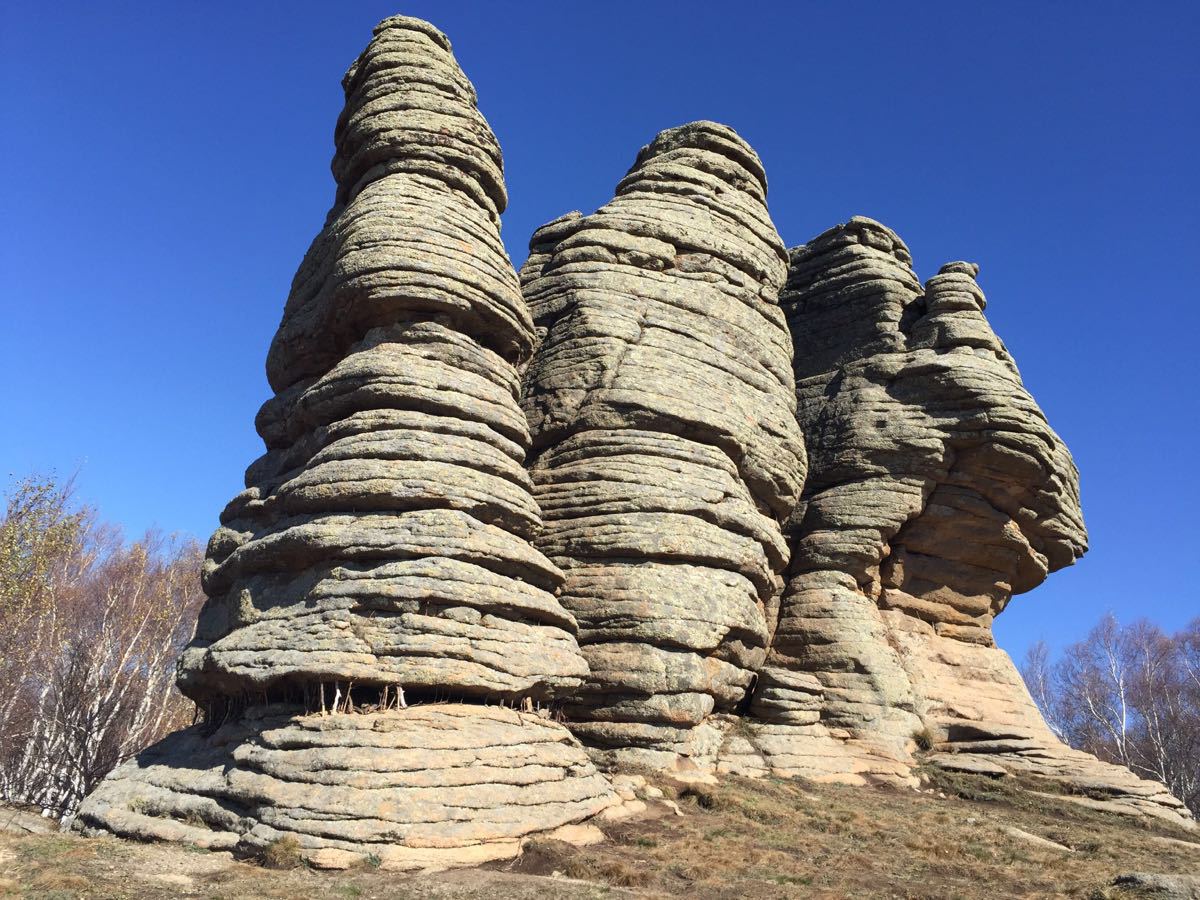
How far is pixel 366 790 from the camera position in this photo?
11.1 metres

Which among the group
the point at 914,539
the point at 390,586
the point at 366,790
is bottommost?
the point at 366,790

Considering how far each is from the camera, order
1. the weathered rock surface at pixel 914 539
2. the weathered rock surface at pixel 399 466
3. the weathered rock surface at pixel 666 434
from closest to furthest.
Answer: the weathered rock surface at pixel 399 466 < the weathered rock surface at pixel 666 434 < the weathered rock surface at pixel 914 539

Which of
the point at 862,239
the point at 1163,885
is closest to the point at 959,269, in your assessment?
the point at 862,239

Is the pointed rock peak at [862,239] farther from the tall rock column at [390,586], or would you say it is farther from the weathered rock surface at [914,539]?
the tall rock column at [390,586]

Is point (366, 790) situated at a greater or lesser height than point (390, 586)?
lesser

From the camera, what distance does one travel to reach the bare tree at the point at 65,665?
25578 mm

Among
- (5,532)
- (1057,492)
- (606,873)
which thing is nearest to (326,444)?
(606,873)

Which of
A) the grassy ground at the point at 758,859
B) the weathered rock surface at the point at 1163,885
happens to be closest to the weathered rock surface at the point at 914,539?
the grassy ground at the point at 758,859

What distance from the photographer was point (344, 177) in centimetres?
2209

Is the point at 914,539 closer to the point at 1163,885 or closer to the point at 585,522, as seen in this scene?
the point at 585,522

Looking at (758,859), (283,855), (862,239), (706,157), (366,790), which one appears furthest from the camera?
(862,239)

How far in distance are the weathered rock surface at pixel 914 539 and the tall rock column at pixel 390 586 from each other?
9269mm

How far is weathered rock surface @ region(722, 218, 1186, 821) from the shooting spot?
22.1 meters

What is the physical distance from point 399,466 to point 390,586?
7.66 ft
